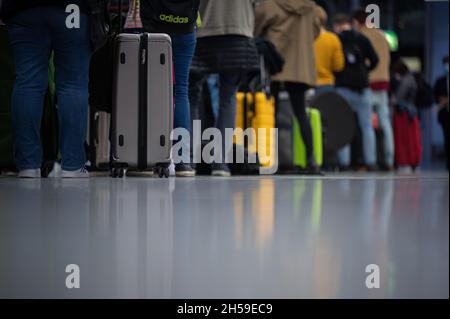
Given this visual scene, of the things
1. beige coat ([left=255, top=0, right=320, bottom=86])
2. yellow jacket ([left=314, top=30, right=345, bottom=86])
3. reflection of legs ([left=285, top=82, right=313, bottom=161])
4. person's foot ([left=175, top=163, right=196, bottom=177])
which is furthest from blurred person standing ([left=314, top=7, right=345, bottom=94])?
person's foot ([left=175, top=163, right=196, bottom=177])

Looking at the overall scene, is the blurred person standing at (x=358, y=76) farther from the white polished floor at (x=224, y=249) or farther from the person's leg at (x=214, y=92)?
the white polished floor at (x=224, y=249)

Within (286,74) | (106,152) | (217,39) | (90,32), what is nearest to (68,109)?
(90,32)

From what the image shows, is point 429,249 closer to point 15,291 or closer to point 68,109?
point 15,291

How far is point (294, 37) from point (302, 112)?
75cm

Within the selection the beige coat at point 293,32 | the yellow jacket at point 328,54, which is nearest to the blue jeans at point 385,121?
the yellow jacket at point 328,54

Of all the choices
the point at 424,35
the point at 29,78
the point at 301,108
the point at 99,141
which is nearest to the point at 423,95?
the point at 301,108

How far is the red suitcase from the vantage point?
354 inches

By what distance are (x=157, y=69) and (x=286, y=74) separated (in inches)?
75.0

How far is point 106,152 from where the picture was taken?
4.75 metres

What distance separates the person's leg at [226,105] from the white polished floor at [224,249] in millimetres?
2471

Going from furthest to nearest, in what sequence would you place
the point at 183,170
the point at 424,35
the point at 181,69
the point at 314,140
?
the point at 424,35
the point at 314,140
the point at 183,170
the point at 181,69

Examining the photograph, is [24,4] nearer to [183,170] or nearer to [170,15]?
[170,15]

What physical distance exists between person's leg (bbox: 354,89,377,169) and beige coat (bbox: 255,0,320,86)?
1.54 m

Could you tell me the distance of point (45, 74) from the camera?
3.93m
